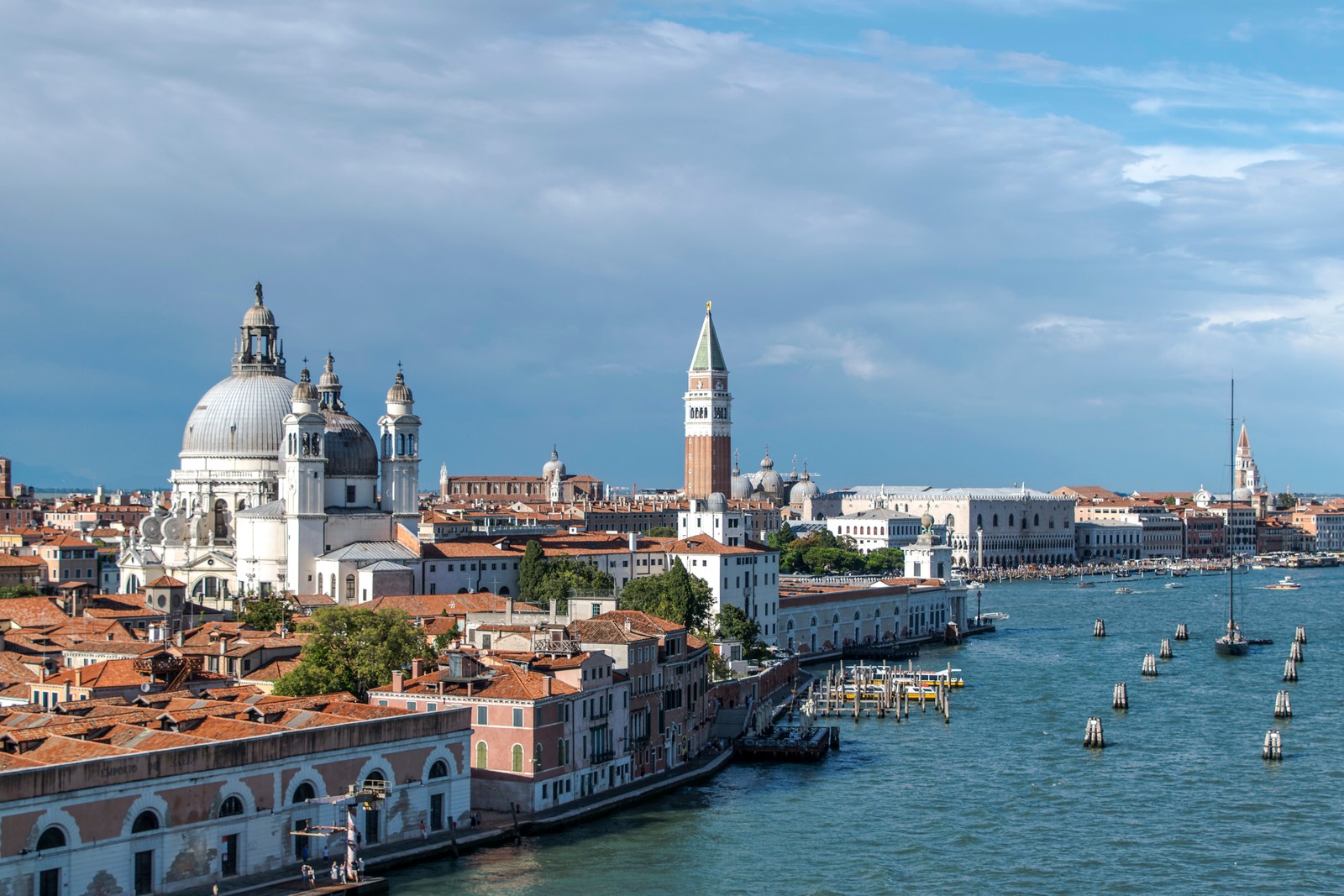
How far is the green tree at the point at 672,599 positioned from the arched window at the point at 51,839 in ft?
55.5

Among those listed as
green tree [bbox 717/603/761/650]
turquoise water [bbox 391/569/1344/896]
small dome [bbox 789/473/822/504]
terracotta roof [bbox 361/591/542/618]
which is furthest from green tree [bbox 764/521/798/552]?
turquoise water [bbox 391/569/1344/896]

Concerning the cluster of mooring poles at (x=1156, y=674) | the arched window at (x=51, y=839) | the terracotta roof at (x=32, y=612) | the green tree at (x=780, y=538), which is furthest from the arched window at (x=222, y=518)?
the arched window at (x=51, y=839)

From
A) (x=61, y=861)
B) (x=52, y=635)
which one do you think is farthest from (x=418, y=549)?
(x=61, y=861)

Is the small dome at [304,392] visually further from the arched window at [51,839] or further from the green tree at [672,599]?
the arched window at [51,839]

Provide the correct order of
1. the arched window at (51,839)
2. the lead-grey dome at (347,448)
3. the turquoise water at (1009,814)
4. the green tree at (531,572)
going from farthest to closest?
the lead-grey dome at (347,448) < the green tree at (531,572) < the turquoise water at (1009,814) < the arched window at (51,839)

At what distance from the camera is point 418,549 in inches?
1521

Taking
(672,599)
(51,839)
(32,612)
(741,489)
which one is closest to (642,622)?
(672,599)

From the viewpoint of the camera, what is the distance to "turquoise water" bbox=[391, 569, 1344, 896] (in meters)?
18.0

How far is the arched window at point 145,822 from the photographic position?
49.8 feet

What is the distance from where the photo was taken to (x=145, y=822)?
50.1ft

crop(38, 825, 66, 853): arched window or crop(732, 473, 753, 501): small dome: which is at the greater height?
crop(732, 473, 753, 501): small dome

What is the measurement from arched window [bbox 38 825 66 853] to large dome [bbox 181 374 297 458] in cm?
2821

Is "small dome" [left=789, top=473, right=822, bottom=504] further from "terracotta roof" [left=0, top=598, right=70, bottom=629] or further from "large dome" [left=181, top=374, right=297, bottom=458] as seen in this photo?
"terracotta roof" [left=0, top=598, right=70, bottom=629]

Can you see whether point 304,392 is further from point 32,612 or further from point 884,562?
point 884,562
